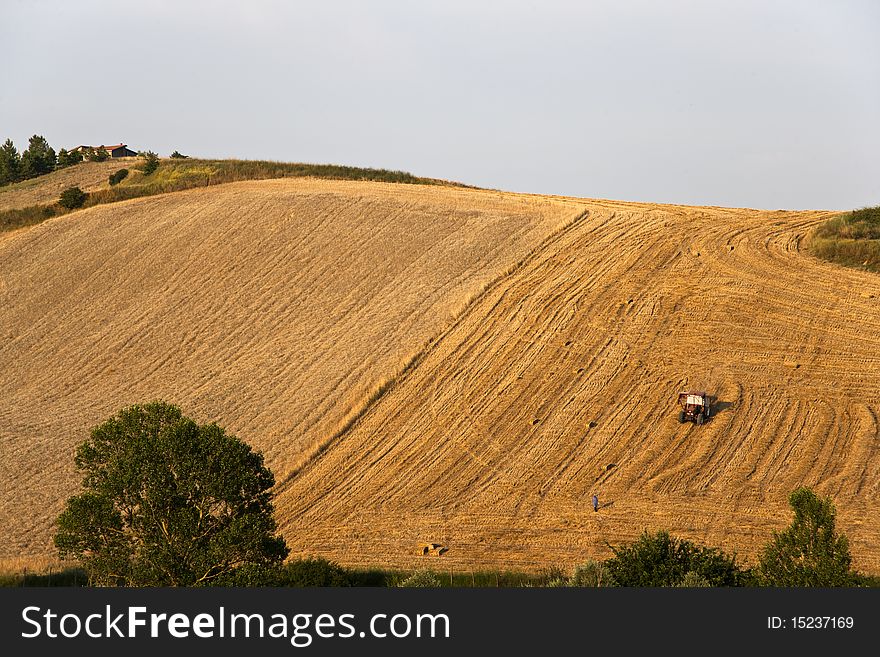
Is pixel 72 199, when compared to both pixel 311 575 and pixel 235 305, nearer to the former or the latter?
pixel 235 305

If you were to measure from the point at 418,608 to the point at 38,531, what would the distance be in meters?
19.5

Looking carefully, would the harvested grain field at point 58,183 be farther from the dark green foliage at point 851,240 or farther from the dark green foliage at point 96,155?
the dark green foliage at point 851,240

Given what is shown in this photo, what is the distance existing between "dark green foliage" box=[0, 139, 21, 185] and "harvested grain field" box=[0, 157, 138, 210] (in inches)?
173

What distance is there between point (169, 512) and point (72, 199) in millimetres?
53063

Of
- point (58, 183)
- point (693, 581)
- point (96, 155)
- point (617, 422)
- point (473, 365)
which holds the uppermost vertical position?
point (96, 155)

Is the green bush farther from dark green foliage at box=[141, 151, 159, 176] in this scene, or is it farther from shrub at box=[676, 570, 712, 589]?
dark green foliage at box=[141, 151, 159, 176]

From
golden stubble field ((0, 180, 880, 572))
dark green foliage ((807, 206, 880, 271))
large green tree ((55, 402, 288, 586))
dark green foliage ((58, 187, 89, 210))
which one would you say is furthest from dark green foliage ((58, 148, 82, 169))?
large green tree ((55, 402, 288, 586))

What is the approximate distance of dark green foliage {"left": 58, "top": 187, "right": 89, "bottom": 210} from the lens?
2726 inches

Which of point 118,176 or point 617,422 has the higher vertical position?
point 118,176

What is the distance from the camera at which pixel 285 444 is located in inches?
1395

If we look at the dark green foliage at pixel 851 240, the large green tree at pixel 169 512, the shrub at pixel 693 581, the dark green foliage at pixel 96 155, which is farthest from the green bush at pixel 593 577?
the dark green foliage at pixel 96 155

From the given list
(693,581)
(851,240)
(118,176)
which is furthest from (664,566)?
(118,176)

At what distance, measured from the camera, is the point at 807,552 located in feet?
63.8

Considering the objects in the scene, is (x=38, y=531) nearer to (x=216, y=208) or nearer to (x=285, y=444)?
(x=285, y=444)
